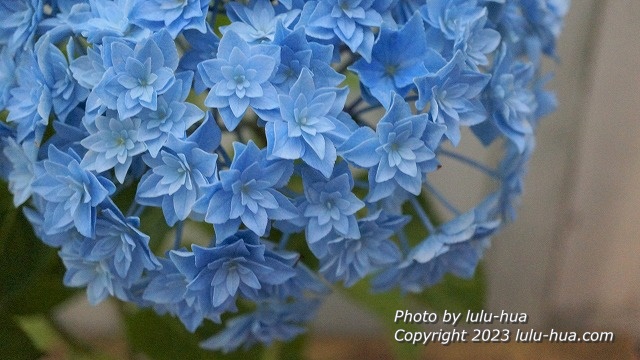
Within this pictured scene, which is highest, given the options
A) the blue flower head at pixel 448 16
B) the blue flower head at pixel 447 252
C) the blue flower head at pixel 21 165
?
the blue flower head at pixel 448 16

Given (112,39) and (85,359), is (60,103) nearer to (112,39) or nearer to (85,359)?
(112,39)

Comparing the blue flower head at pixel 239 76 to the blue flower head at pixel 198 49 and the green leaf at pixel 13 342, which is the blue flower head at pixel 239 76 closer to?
the blue flower head at pixel 198 49

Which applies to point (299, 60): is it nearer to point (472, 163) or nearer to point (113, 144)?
point (113, 144)

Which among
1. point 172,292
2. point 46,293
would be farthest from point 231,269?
point 46,293

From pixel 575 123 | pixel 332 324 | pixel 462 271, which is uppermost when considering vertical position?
pixel 462 271

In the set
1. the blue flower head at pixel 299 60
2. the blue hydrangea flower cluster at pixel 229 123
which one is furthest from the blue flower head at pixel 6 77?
the blue flower head at pixel 299 60

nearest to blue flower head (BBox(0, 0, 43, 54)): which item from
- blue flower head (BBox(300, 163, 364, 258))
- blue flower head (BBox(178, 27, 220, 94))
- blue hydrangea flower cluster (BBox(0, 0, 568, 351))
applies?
blue hydrangea flower cluster (BBox(0, 0, 568, 351))

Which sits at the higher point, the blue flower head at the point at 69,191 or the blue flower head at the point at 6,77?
the blue flower head at the point at 6,77

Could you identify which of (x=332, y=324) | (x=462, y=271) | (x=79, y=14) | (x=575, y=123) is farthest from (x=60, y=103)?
(x=332, y=324)
